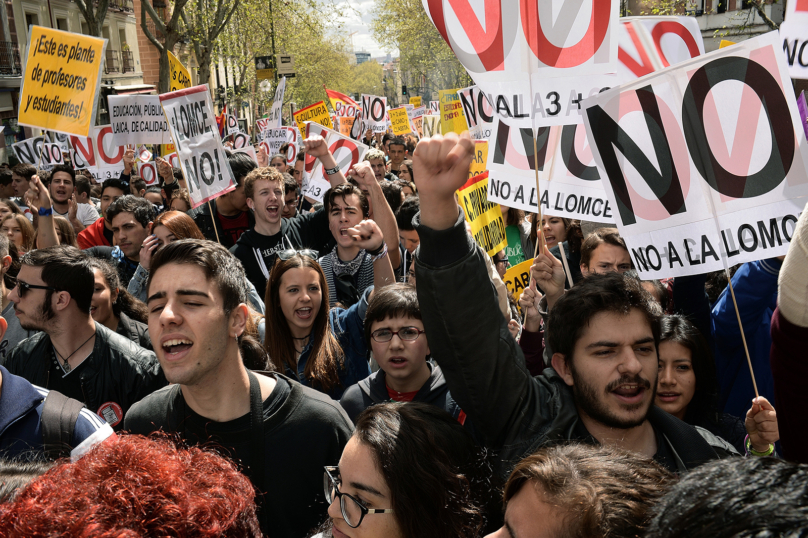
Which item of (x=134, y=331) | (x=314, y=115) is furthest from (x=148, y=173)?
(x=134, y=331)

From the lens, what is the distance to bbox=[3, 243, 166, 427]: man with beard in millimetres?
3166

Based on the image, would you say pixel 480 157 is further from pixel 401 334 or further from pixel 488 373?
pixel 488 373

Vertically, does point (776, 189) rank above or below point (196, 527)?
above

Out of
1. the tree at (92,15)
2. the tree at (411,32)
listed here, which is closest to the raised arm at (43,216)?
the tree at (92,15)

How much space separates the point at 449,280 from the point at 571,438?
2.17 ft

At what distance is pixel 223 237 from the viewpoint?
6430mm

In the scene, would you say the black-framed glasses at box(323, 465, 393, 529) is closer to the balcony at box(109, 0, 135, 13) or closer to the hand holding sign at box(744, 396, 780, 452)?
the hand holding sign at box(744, 396, 780, 452)

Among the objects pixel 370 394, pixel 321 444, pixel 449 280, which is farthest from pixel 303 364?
pixel 449 280

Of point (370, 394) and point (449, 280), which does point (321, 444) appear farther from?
point (449, 280)

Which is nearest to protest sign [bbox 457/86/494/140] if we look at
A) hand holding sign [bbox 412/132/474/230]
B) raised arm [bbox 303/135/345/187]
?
raised arm [bbox 303/135/345/187]

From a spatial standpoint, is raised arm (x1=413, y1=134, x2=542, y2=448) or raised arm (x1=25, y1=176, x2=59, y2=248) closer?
raised arm (x1=413, y1=134, x2=542, y2=448)

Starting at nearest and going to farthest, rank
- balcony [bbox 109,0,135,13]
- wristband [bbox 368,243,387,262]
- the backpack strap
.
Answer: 1. the backpack strap
2. wristband [bbox 368,243,387,262]
3. balcony [bbox 109,0,135,13]

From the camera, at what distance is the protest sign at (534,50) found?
3029 mm

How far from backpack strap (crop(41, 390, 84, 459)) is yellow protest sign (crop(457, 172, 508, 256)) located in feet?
9.30
